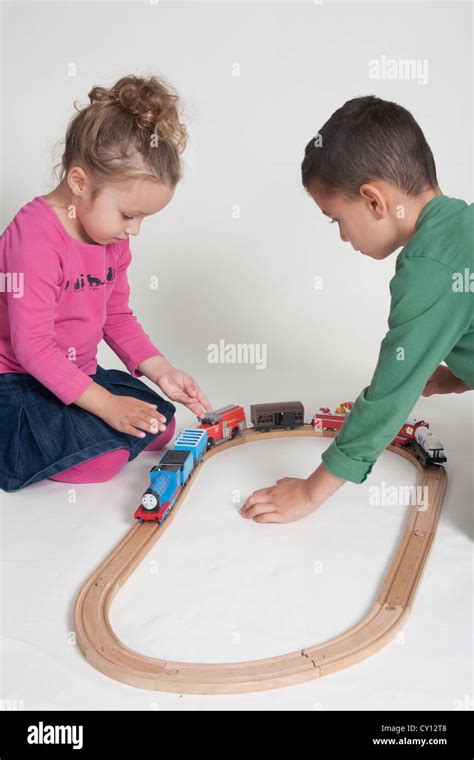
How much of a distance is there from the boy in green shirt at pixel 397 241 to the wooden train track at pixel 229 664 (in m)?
0.22

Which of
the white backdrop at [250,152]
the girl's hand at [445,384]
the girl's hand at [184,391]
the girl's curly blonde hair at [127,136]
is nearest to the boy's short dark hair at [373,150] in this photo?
the girl's curly blonde hair at [127,136]

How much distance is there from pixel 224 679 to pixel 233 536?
19.1 inches

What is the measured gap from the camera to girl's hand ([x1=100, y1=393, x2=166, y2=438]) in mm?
1866

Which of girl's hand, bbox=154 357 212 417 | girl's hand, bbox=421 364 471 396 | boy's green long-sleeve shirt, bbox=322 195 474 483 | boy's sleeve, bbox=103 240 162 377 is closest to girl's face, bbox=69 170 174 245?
boy's sleeve, bbox=103 240 162 377

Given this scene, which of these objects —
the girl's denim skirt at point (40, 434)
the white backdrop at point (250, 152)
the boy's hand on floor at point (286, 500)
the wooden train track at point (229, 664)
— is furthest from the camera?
the white backdrop at point (250, 152)

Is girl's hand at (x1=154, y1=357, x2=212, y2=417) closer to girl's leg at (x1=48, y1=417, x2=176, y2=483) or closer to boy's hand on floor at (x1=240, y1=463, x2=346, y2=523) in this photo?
girl's leg at (x1=48, y1=417, x2=176, y2=483)

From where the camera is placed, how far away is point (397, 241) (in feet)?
5.10

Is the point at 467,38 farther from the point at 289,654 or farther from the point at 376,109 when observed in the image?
the point at 289,654

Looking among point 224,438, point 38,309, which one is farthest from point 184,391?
point 38,309

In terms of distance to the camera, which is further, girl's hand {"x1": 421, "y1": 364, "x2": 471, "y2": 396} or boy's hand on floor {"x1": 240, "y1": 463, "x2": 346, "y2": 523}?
girl's hand {"x1": 421, "y1": 364, "x2": 471, "y2": 396}

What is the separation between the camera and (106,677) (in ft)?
4.19

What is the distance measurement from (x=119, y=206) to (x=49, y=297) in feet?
0.86

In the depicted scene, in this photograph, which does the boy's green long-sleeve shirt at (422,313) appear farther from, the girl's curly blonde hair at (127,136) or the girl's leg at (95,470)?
the girl's leg at (95,470)

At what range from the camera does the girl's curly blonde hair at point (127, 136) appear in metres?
1.73
